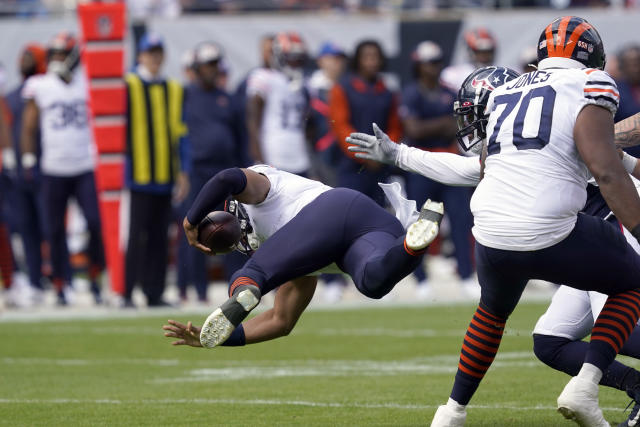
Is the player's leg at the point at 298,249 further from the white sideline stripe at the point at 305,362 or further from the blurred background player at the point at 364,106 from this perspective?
the blurred background player at the point at 364,106

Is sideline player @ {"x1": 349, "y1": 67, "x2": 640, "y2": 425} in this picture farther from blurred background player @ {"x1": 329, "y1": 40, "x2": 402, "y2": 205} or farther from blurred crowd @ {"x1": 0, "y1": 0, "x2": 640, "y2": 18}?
blurred crowd @ {"x1": 0, "y1": 0, "x2": 640, "y2": 18}

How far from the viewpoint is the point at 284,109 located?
11.8 meters

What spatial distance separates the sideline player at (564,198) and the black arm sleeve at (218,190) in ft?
3.63

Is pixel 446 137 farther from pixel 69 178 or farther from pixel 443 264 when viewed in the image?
pixel 443 264

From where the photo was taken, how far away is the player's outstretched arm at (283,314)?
18.8ft

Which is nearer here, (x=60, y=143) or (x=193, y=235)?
(x=193, y=235)

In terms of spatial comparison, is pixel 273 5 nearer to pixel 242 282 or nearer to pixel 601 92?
pixel 242 282

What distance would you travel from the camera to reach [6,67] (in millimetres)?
14773

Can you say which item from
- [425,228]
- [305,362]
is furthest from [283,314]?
[305,362]

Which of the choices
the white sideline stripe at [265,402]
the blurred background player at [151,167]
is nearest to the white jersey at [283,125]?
the blurred background player at [151,167]

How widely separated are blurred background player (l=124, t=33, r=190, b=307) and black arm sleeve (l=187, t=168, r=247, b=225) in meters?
5.74

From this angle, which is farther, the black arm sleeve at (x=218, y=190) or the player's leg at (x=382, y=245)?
the black arm sleeve at (x=218, y=190)

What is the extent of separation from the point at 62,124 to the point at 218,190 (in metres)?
6.65

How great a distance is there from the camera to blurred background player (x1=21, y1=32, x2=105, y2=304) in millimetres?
11500
